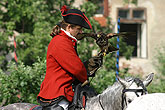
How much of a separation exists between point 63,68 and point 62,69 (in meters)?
0.02

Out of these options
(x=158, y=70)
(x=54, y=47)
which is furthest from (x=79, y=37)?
(x=158, y=70)

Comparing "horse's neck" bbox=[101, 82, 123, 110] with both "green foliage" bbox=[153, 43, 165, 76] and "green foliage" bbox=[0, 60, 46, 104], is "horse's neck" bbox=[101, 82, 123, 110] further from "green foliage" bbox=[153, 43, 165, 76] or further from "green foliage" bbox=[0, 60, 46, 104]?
"green foliage" bbox=[153, 43, 165, 76]

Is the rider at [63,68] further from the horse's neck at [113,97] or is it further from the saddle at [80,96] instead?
the horse's neck at [113,97]

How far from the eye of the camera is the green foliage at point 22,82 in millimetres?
5875

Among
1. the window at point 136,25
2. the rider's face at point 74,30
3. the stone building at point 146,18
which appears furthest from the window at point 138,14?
the rider's face at point 74,30

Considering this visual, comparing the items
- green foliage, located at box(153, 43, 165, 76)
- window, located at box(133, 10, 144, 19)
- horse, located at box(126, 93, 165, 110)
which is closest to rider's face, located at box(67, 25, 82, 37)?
horse, located at box(126, 93, 165, 110)

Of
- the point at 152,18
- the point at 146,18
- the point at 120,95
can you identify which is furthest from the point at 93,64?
the point at 152,18

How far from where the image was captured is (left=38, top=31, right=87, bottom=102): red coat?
9.98 feet

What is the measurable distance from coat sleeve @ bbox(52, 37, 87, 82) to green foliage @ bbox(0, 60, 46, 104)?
292 centimetres

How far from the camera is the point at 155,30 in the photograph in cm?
1360

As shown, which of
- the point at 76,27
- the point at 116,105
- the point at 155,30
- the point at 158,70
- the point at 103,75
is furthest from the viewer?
the point at 155,30

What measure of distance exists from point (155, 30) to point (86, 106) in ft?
36.4

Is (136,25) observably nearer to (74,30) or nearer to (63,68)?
(74,30)

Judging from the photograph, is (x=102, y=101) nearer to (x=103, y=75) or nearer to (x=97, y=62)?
(x=97, y=62)
